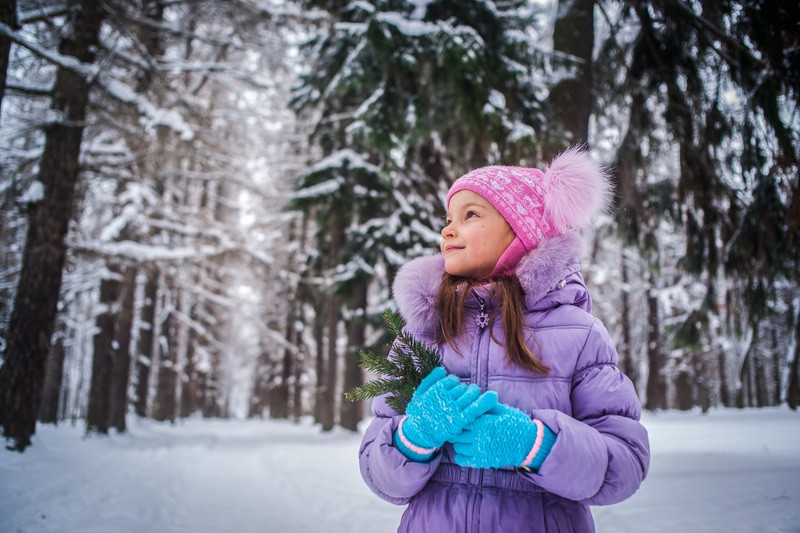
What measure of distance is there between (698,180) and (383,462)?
564 centimetres

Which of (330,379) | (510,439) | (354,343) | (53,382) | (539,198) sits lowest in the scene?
(53,382)

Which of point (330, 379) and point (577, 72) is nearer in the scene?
point (577, 72)

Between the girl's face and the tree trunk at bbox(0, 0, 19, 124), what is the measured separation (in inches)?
244

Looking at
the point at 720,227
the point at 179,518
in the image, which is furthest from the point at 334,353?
the point at 720,227

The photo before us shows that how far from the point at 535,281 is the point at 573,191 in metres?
0.46

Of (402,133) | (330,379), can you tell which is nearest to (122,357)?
(330,379)

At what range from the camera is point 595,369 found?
59.2 inches

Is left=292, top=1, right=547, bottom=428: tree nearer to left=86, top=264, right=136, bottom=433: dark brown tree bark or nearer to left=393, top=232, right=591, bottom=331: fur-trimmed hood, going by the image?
left=393, top=232, right=591, bottom=331: fur-trimmed hood

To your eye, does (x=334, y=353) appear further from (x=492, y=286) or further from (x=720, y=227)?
(x=492, y=286)

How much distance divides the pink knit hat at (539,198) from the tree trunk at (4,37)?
6.24 m

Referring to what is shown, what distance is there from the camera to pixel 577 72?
5.85m

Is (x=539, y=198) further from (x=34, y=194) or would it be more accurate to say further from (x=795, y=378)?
(x=34, y=194)

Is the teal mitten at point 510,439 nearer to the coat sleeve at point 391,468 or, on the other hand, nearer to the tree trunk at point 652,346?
the coat sleeve at point 391,468

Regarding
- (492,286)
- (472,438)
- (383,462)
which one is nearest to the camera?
(472,438)
